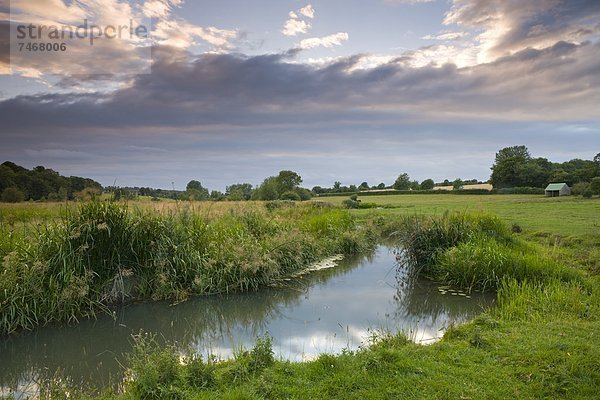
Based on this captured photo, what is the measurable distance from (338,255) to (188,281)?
23.5 ft

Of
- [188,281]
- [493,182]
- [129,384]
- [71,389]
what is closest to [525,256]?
[188,281]

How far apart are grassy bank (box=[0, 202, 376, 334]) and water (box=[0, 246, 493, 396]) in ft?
1.43

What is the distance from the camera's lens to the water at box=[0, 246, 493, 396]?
Result: 659 centimetres

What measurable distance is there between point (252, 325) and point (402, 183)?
72.1 m

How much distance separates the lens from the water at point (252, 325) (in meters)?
6.59

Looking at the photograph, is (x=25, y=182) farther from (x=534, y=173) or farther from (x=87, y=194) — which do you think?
(x=534, y=173)

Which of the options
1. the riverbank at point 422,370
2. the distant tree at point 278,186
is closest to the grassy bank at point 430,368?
the riverbank at point 422,370

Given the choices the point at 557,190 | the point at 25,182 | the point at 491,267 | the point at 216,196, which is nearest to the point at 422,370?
the point at 491,267

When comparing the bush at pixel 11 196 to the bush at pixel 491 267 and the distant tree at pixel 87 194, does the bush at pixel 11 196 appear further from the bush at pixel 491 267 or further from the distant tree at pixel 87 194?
the bush at pixel 491 267

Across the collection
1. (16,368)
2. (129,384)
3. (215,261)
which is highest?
(215,261)

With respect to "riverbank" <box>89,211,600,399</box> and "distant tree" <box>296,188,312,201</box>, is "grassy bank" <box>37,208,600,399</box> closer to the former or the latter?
"riverbank" <box>89,211,600,399</box>

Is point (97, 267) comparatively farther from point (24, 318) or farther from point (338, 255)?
point (338, 255)

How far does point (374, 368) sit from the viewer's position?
16.3 ft

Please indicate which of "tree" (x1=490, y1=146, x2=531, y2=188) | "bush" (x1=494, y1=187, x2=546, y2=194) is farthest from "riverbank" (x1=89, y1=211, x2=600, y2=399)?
"tree" (x1=490, y1=146, x2=531, y2=188)
